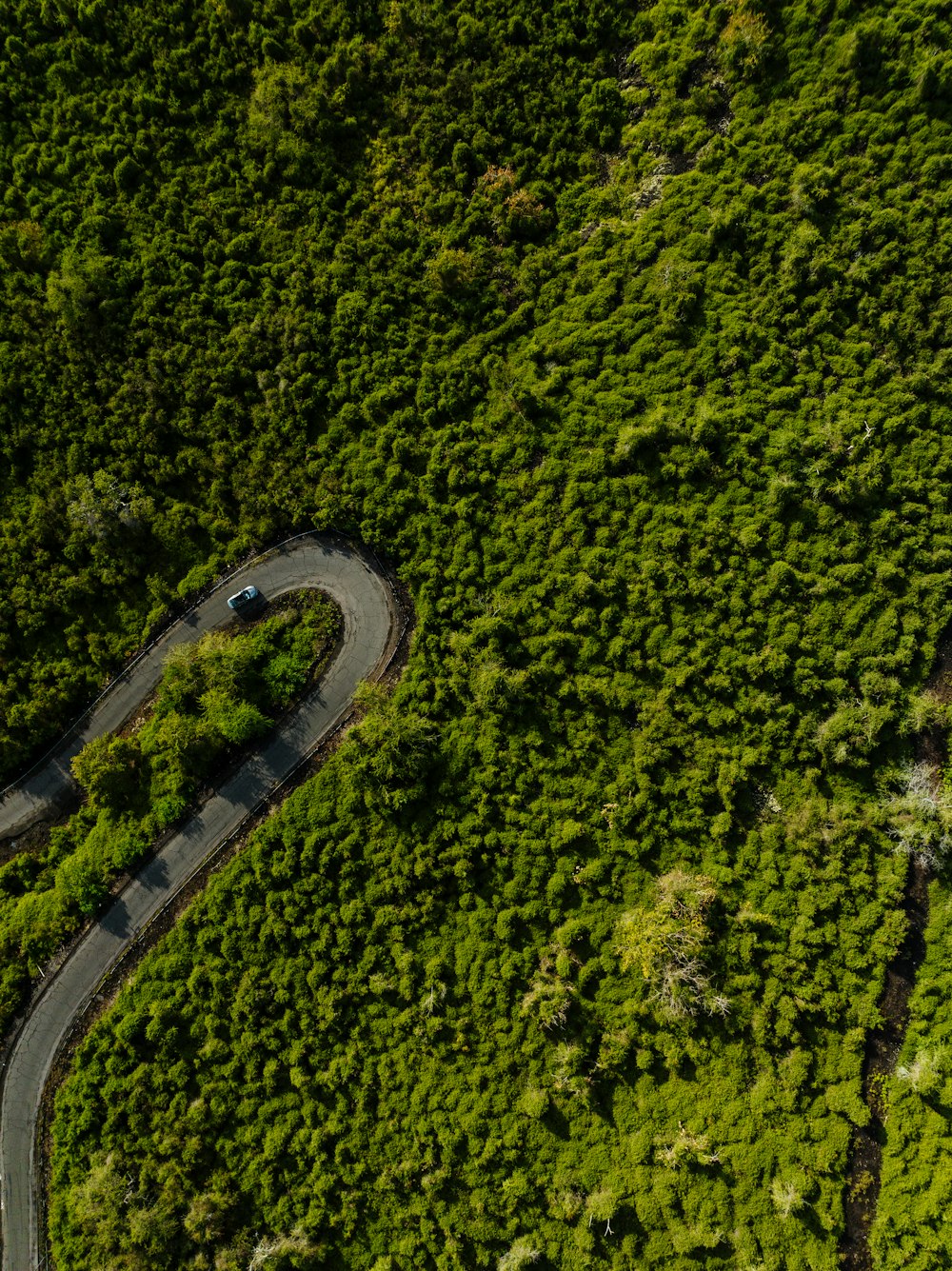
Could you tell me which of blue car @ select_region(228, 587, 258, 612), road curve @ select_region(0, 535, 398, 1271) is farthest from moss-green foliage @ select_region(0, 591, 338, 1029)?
blue car @ select_region(228, 587, 258, 612)

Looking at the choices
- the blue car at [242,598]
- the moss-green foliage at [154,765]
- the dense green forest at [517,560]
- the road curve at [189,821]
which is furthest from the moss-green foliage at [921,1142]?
the blue car at [242,598]

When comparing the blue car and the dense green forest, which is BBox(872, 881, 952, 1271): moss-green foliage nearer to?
the dense green forest

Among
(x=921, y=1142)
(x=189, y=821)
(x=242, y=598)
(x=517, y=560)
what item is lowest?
(x=921, y=1142)

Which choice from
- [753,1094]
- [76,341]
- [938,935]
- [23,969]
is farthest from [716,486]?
[23,969]

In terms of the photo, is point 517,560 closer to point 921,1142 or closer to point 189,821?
point 189,821

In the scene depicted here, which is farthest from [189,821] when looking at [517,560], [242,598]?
[517,560]

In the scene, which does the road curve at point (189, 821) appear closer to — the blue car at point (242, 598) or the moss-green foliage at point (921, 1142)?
the blue car at point (242, 598)

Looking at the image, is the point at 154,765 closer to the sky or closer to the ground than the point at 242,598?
closer to the ground
